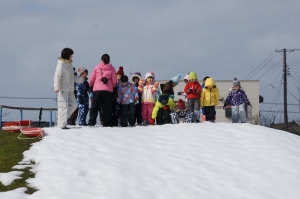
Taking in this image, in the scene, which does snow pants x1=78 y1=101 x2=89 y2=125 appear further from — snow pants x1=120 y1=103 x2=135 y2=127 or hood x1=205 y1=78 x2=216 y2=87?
hood x1=205 y1=78 x2=216 y2=87

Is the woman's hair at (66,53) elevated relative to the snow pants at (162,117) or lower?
elevated

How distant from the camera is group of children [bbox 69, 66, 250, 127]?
15.1 m

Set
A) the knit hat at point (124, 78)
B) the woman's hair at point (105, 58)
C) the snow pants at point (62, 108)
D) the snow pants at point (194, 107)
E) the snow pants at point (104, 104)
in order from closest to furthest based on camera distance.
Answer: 1. the snow pants at point (62, 108)
2. the snow pants at point (104, 104)
3. the woman's hair at point (105, 58)
4. the knit hat at point (124, 78)
5. the snow pants at point (194, 107)

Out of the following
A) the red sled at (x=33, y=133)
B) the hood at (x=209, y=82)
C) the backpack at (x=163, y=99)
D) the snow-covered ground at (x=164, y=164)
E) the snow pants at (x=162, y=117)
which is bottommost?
the snow-covered ground at (x=164, y=164)

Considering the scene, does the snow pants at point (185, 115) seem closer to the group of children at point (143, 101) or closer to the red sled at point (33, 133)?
the group of children at point (143, 101)

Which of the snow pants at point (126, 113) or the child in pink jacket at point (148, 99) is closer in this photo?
the snow pants at point (126, 113)

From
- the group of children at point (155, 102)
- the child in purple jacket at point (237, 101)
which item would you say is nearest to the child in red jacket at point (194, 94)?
the group of children at point (155, 102)

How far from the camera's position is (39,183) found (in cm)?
888

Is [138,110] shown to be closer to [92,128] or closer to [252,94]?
[92,128]

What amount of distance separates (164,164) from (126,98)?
16.6 ft

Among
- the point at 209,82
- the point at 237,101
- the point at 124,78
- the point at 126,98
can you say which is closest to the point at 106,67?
the point at 124,78

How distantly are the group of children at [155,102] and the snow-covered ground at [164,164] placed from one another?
1878 mm

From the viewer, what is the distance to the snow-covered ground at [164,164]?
29.2 feet

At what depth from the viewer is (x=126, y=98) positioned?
15070 mm
